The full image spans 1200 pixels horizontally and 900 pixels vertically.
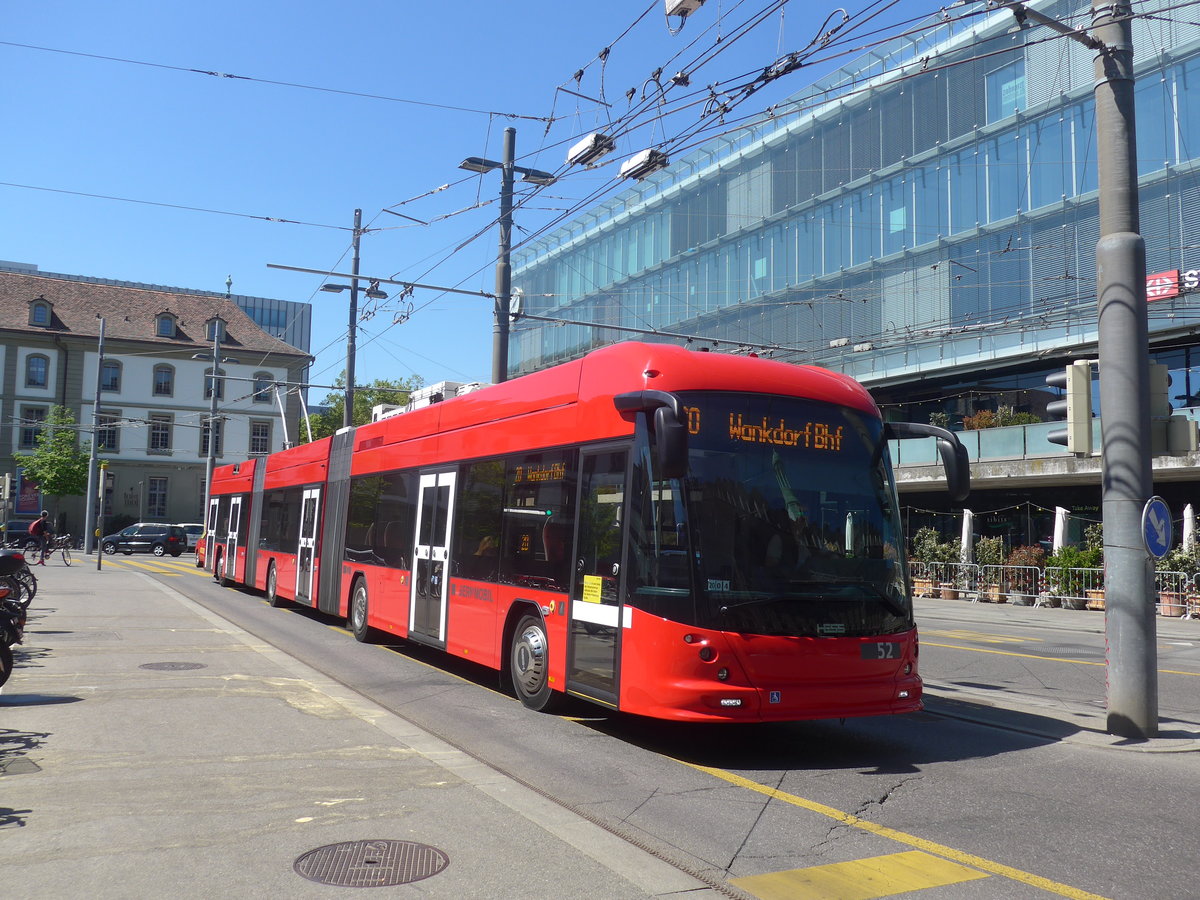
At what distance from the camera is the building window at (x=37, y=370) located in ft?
212

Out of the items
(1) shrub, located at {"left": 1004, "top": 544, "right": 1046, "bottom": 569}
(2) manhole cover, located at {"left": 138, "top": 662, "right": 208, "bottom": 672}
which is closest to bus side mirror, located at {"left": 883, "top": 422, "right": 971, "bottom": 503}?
(2) manhole cover, located at {"left": 138, "top": 662, "right": 208, "bottom": 672}

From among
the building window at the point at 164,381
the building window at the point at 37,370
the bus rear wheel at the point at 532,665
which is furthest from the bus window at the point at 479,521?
the building window at the point at 164,381

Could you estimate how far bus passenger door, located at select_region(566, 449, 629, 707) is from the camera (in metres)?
8.38

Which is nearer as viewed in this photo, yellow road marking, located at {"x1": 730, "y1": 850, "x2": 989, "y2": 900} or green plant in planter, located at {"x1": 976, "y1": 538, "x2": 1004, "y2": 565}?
yellow road marking, located at {"x1": 730, "y1": 850, "x2": 989, "y2": 900}

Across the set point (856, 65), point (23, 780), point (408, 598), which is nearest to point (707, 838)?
point (23, 780)

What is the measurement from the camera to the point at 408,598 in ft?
43.8

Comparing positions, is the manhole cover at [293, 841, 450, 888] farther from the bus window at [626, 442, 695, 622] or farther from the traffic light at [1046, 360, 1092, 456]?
the traffic light at [1046, 360, 1092, 456]

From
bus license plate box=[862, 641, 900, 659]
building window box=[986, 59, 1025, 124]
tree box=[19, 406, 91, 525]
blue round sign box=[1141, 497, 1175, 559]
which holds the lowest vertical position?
bus license plate box=[862, 641, 900, 659]

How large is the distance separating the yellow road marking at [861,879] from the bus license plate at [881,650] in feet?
8.38

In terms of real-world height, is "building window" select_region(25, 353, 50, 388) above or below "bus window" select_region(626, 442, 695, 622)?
above

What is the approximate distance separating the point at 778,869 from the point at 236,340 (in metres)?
70.4

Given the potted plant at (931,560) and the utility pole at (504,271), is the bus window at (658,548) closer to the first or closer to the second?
the utility pole at (504,271)

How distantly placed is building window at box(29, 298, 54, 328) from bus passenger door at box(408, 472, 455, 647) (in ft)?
A: 204

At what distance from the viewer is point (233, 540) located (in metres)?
26.0
